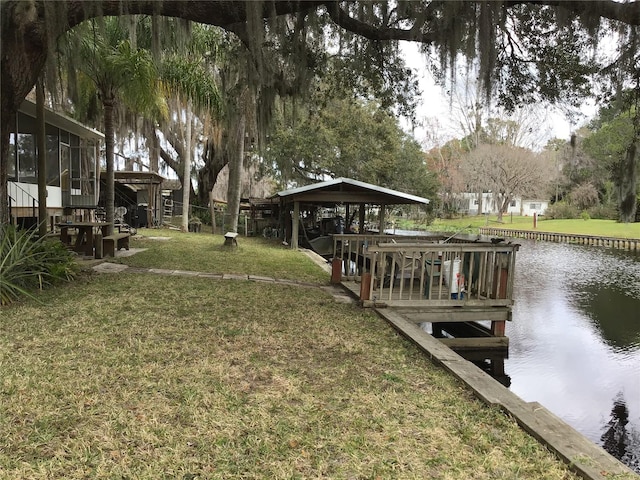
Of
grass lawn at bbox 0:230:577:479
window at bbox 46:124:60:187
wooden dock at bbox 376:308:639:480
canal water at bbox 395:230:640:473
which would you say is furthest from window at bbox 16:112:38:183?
canal water at bbox 395:230:640:473

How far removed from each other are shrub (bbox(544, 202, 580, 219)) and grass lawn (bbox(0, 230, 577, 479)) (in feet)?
160

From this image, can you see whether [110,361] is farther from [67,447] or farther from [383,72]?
[383,72]

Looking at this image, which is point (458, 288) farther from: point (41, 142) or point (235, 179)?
point (235, 179)

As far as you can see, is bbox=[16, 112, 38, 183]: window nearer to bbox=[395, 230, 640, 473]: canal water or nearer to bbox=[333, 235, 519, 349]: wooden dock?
bbox=[333, 235, 519, 349]: wooden dock

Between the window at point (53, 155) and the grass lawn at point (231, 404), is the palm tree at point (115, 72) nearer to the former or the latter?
the window at point (53, 155)

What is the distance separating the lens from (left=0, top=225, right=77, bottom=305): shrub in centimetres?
554

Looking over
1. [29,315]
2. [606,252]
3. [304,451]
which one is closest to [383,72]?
[29,315]

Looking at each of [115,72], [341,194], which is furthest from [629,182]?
[115,72]

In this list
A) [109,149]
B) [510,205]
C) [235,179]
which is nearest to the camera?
[109,149]

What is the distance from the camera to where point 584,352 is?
8.62m

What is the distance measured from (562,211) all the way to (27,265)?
51.0 m

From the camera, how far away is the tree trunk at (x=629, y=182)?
6652 mm

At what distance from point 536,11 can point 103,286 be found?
7747 mm

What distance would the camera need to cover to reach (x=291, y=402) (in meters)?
3.17
